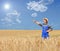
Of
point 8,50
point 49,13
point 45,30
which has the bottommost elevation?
point 8,50

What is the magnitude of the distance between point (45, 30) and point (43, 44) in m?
1.30

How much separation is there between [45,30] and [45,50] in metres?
1.32

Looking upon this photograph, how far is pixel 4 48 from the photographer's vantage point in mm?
852

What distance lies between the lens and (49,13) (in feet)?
7.44

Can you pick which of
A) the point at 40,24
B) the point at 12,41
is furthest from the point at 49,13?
the point at 12,41

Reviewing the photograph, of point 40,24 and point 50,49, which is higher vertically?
point 40,24

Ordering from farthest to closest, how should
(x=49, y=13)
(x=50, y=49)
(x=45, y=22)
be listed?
(x=49, y=13) < (x=45, y=22) < (x=50, y=49)

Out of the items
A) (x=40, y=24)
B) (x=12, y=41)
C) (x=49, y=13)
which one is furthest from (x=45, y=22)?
(x=12, y=41)

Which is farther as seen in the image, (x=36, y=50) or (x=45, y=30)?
(x=45, y=30)

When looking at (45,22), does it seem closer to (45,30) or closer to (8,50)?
(45,30)

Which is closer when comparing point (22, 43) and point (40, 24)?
point (22, 43)

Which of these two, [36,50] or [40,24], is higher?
[40,24]

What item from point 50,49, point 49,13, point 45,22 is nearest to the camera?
point 50,49

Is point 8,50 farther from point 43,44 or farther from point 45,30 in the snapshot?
point 45,30
